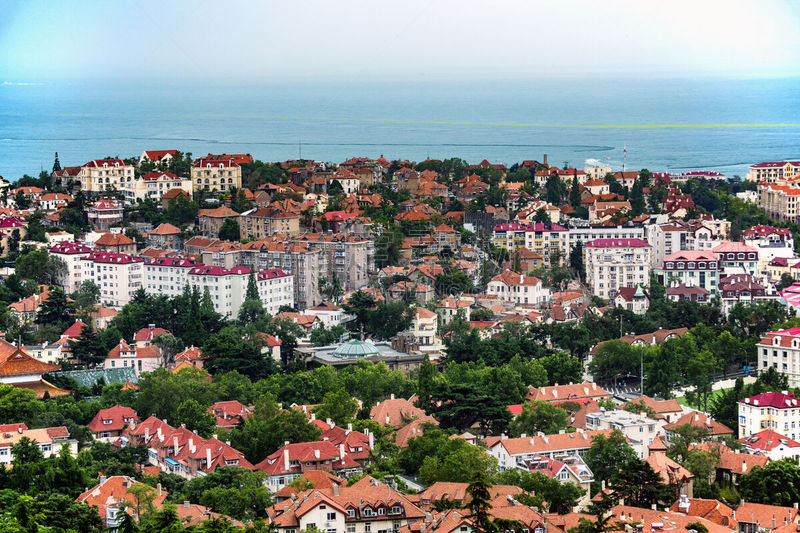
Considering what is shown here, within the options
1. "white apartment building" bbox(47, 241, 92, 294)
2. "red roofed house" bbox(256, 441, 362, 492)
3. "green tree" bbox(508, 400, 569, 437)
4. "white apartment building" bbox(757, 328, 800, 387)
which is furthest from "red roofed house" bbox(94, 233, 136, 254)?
"red roofed house" bbox(256, 441, 362, 492)

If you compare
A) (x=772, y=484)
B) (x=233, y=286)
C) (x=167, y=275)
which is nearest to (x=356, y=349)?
(x=233, y=286)

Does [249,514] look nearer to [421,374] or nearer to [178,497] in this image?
[178,497]

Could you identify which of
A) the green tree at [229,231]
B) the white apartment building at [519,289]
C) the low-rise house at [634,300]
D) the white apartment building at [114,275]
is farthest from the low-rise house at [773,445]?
the green tree at [229,231]

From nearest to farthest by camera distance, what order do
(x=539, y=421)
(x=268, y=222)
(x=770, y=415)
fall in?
(x=539, y=421) → (x=770, y=415) → (x=268, y=222)

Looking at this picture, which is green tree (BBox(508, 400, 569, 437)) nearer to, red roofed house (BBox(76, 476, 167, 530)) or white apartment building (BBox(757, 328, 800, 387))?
red roofed house (BBox(76, 476, 167, 530))

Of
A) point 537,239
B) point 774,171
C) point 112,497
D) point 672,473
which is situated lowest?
point 672,473

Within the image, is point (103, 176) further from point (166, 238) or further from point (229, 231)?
point (229, 231)

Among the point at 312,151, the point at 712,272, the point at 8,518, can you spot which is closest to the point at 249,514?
the point at 8,518
